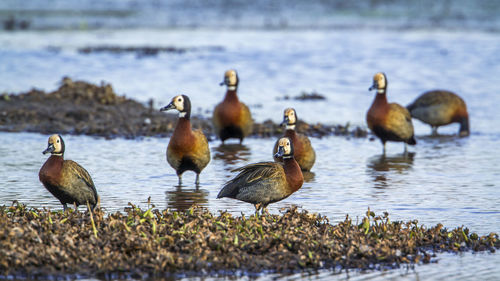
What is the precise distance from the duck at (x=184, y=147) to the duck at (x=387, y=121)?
14.0 feet

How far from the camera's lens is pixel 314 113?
19.8 meters

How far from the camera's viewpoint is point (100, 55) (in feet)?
102

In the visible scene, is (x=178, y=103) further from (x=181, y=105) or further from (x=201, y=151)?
(x=201, y=151)

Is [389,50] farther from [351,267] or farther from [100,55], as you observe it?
[351,267]

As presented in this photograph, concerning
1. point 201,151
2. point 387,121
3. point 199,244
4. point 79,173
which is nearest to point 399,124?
point 387,121

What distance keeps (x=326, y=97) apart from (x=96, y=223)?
14499mm

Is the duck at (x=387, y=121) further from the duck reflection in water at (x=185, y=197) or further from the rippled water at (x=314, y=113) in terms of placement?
the duck reflection in water at (x=185, y=197)

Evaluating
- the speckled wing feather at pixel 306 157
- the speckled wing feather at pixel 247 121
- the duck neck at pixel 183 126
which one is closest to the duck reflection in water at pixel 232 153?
the speckled wing feather at pixel 247 121

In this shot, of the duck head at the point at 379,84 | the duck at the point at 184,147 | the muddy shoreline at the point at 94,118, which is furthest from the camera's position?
the muddy shoreline at the point at 94,118

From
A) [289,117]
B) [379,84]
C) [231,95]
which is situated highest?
[379,84]

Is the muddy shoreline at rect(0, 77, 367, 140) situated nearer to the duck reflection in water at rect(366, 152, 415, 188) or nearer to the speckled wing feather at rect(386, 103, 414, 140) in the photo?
the speckled wing feather at rect(386, 103, 414, 140)

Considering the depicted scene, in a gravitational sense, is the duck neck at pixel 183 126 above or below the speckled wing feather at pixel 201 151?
above

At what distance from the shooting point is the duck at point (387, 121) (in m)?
15.5

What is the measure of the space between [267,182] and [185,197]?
6.62ft
